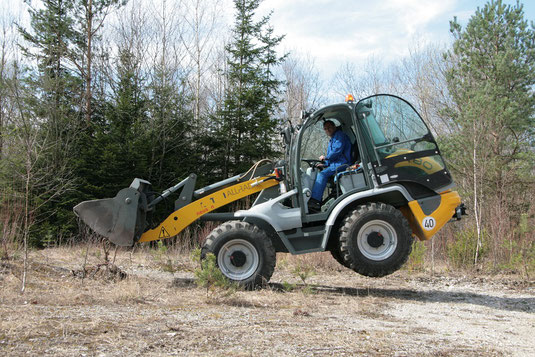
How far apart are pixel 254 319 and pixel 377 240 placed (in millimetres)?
2539

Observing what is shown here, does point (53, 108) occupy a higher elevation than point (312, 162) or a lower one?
higher

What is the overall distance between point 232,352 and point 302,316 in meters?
1.77

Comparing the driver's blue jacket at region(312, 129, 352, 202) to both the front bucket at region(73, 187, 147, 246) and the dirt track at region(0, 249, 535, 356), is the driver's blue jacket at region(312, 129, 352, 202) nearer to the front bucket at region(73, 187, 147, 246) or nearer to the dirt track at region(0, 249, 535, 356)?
the dirt track at region(0, 249, 535, 356)

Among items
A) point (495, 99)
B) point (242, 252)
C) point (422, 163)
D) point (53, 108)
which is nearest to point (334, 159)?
point (422, 163)

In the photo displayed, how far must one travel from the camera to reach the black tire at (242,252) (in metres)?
7.04

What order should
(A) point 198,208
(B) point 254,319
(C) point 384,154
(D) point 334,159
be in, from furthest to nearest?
(A) point 198,208
(D) point 334,159
(C) point 384,154
(B) point 254,319

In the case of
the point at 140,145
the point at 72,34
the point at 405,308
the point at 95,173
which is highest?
the point at 72,34

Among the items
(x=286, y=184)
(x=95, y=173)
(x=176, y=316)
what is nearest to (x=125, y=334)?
(x=176, y=316)

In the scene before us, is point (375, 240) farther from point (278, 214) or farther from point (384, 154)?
point (278, 214)

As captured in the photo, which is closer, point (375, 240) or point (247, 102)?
point (375, 240)

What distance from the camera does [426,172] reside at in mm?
7051

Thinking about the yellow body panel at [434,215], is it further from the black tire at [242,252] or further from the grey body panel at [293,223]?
the black tire at [242,252]

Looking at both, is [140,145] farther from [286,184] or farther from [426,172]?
[426,172]

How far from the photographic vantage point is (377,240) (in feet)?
22.7
